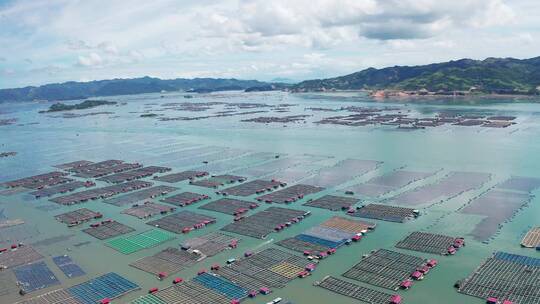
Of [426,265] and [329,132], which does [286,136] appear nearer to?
[329,132]

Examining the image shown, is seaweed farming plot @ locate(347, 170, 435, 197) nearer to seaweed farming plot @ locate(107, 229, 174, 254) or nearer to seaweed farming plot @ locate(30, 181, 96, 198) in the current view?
seaweed farming plot @ locate(107, 229, 174, 254)

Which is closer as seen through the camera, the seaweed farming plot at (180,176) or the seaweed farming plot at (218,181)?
the seaweed farming plot at (218,181)

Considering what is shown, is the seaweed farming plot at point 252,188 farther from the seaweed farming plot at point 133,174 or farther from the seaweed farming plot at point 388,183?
the seaweed farming plot at point 133,174

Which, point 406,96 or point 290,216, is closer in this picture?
point 290,216

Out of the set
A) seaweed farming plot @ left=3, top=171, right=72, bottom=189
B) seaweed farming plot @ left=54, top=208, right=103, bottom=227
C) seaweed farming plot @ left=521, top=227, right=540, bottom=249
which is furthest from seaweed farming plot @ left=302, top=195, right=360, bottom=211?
seaweed farming plot @ left=3, top=171, right=72, bottom=189

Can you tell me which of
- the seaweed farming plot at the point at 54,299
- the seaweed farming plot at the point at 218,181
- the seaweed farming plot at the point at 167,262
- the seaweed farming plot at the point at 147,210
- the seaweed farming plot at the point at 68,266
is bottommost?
the seaweed farming plot at the point at 54,299

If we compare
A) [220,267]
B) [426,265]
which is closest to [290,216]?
[220,267]

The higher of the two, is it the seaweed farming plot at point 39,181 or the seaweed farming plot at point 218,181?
the seaweed farming plot at point 218,181

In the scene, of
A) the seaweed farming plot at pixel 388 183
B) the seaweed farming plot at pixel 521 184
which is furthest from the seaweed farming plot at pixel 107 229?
the seaweed farming plot at pixel 521 184
